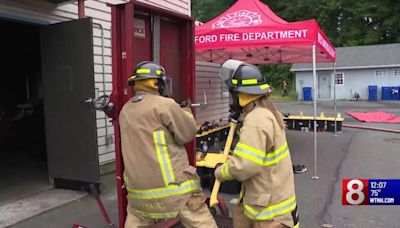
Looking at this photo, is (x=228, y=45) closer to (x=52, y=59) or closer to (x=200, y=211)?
(x=52, y=59)

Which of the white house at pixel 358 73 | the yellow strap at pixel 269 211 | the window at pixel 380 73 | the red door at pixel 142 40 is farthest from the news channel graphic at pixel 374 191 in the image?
the window at pixel 380 73

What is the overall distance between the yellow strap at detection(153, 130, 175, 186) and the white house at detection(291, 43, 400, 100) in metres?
30.6

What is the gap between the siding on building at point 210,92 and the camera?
11740 millimetres

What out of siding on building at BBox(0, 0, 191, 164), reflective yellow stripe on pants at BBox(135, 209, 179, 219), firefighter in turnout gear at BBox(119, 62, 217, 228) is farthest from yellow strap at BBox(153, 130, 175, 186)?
siding on building at BBox(0, 0, 191, 164)

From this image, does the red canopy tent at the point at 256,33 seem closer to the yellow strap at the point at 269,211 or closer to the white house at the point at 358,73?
the yellow strap at the point at 269,211

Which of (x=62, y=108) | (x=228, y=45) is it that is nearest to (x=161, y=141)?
(x=62, y=108)

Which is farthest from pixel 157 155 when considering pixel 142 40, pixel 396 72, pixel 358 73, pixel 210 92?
pixel 358 73

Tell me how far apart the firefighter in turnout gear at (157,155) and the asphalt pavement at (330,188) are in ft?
6.37

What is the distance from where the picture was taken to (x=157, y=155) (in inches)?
118

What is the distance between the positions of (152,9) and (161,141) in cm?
162

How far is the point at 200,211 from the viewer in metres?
3.21

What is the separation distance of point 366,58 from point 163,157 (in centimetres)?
3403

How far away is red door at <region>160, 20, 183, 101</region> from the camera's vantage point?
442 centimetres

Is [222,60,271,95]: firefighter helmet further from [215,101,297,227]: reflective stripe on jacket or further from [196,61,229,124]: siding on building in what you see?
[196,61,229,124]: siding on building
